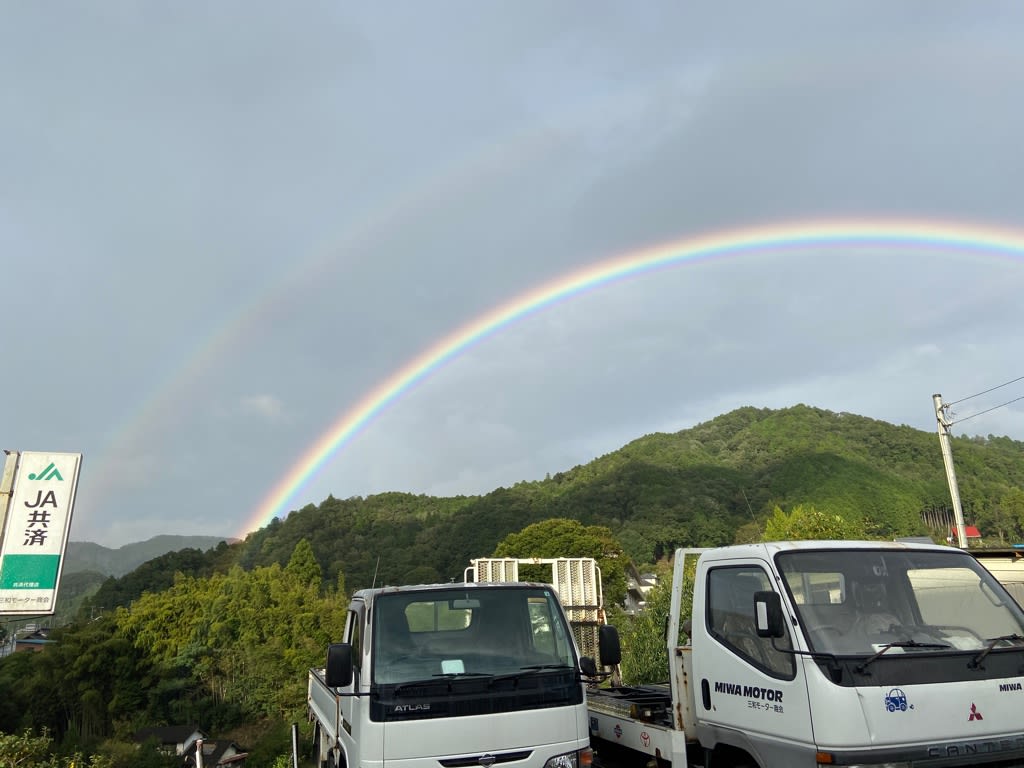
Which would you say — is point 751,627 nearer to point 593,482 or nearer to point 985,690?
point 985,690

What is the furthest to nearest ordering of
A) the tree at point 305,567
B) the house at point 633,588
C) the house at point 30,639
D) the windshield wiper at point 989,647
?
the house at point 30,639
the tree at point 305,567
the house at point 633,588
the windshield wiper at point 989,647

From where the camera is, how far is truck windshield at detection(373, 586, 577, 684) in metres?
5.91

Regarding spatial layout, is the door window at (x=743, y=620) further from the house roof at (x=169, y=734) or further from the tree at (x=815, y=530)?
the house roof at (x=169, y=734)

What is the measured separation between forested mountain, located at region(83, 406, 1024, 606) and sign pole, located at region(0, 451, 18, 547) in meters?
57.3

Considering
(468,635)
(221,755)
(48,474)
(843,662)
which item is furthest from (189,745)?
(843,662)

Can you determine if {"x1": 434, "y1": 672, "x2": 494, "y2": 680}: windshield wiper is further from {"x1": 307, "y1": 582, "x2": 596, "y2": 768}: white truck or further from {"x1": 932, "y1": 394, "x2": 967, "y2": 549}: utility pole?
{"x1": 932, "y1": 394, "x2": 967, "y2": 549}: utility pole

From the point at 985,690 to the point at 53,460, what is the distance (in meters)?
12.5

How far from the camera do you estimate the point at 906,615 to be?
5242 mm

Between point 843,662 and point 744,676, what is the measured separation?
959mm

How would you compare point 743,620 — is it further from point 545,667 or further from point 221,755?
point 221,755

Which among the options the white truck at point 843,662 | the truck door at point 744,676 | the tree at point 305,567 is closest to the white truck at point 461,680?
the white truck at point 843,662

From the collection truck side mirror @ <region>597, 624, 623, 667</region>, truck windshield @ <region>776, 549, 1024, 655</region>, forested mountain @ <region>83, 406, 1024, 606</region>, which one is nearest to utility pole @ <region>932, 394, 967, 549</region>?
truck windshield @ <region>776, 549, 1024, 655</region>

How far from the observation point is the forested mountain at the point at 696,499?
75.8m

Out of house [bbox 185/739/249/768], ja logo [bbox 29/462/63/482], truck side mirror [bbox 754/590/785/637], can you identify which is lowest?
house [bbox 185/739/249/768]
